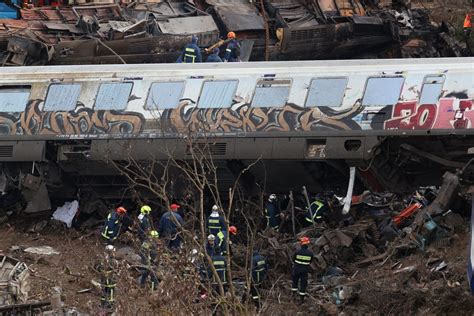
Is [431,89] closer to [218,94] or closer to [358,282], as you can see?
[218,94]

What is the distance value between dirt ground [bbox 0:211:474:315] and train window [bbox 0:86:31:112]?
2.36m

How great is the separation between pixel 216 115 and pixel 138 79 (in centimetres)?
170

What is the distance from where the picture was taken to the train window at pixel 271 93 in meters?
21.1

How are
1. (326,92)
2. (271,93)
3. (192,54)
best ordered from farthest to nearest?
(192,54) < (271,93) < (326,92)

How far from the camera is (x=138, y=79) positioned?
22016mm

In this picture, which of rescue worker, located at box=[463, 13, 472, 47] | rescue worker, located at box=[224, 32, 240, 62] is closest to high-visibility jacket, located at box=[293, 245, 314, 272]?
rescue worker, located at box=[224, 32, 240, 62]

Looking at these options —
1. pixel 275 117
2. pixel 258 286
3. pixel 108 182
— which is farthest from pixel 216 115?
pixel 258 286

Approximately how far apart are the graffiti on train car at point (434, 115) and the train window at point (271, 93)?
1.89 m

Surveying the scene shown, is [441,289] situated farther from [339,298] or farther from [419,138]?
[419,138]

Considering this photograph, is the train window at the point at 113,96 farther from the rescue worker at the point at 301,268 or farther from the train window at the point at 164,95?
the rescue worker at the point at 301,268

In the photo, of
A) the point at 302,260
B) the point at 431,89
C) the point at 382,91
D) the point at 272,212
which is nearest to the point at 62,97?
the point at 272,212

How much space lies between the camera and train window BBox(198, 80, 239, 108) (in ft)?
70.2

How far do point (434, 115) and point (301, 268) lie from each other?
3.79m

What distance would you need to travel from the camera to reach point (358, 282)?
60.7ft
